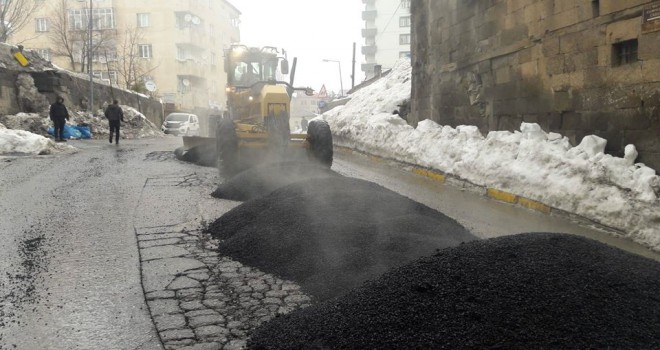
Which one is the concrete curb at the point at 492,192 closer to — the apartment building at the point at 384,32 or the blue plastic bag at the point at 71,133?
the blue plastic bag at the point at 71,133

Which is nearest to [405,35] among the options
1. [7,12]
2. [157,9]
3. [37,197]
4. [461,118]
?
[157,9]

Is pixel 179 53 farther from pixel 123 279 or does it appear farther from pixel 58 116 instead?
pixel 123 279

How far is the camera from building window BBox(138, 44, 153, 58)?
48.8 meters

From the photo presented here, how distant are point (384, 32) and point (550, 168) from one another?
86510mm

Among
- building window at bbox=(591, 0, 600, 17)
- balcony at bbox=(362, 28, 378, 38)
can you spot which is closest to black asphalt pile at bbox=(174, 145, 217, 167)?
building window at bbox=(591, 0, 600, 17)

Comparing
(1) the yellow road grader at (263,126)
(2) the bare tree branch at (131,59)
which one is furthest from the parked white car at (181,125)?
(1) the yellow road grader at (263,126)

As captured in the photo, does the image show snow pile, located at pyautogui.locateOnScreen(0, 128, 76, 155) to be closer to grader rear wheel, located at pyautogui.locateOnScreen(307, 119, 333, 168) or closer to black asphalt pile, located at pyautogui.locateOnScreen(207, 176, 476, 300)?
grader rear wheel, located at pyautogui.locateOnScreen(307, 119, 333, 168)

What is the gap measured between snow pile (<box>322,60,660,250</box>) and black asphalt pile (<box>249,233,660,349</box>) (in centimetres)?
317

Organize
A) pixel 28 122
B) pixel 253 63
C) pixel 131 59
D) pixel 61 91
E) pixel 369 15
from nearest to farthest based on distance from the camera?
pixel 253 63 < pixel 28 122 < pixel 61 91 < pixel 131 59 < pixel 369 15

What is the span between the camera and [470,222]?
6.59 meters

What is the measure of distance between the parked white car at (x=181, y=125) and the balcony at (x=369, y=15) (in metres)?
68.6

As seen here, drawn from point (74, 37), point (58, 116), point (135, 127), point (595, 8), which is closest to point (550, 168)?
point (595, 8)

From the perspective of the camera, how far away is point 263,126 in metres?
10.1

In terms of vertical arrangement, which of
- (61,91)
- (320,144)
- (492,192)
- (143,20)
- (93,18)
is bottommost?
(492,192)
